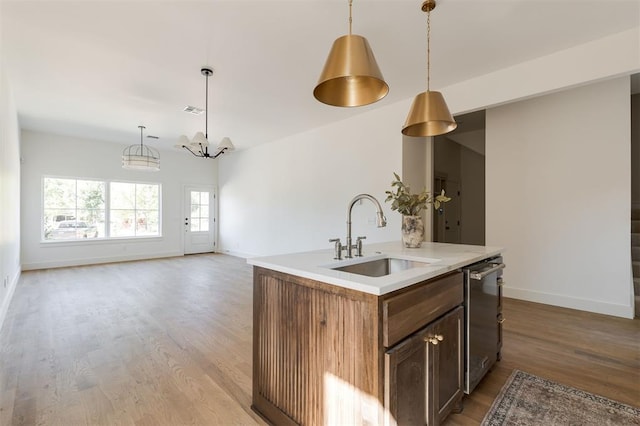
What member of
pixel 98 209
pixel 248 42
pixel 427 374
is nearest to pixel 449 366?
pixel 427 374

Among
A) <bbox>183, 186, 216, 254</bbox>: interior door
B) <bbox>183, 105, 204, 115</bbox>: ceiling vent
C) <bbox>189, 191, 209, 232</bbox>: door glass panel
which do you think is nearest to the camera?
<bbox>183, 105, 204, 115</bbox>: ceiling vent

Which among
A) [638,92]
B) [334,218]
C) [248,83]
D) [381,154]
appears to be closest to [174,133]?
[248,83]

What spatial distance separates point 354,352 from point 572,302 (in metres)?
3.88

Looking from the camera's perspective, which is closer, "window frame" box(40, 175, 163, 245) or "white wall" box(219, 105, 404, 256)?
"white wall" box(219, 105, 404, 256)

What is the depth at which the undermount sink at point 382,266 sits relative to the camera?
191 cm

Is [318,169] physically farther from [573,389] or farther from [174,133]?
[573,389]

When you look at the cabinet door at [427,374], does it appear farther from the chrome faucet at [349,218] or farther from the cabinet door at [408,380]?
the chrome faucet at [349,218]

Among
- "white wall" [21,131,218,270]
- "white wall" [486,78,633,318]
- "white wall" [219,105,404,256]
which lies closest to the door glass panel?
"white wall" [21,131,218,270]

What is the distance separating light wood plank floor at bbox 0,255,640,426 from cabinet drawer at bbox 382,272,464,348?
0.74 meters

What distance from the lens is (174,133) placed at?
617 cm

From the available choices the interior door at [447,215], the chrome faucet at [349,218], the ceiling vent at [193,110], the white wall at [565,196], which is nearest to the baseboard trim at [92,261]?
the ceiling vent at [193,110]

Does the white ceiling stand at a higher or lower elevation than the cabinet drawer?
higher

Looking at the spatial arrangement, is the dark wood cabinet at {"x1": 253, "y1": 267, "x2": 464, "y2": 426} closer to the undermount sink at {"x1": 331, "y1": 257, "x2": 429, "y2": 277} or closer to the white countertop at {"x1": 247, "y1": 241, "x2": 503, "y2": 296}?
the white countertop at {"x1": 247, "y1": 241, "x2": 503, "y2": 296}

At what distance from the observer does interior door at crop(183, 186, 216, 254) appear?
8.27 m
